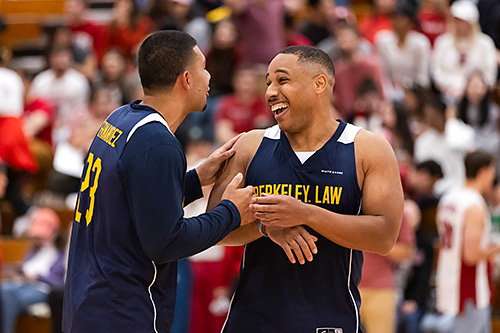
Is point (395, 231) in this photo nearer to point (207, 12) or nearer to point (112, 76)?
point (112, 76)

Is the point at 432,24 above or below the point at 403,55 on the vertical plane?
above

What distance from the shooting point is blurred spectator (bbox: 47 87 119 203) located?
9.63 meters

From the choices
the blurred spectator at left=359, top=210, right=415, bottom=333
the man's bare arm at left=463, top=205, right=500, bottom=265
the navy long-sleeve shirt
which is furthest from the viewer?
the blurred spectator at left=359, top=210, right=415, bottom=333

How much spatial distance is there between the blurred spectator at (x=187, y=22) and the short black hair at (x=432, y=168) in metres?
3.94

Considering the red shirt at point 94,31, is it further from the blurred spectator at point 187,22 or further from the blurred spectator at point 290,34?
the blurred spectator at point 290,34

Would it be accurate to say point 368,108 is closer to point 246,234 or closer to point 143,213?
point 246,234

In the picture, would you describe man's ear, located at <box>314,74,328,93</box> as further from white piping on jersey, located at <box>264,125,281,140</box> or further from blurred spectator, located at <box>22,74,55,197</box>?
blurred spectator, located at <box>22,74,55,197</box>

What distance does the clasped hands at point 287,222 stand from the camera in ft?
12.0

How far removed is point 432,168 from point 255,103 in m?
2.40

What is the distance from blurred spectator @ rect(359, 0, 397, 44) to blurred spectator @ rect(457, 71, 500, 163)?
7.57ft

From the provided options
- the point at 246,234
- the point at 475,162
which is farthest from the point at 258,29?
the point at 246,234


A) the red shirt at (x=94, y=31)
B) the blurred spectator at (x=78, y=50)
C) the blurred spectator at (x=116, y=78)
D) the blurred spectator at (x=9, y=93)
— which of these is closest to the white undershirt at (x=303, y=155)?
the blurred spectator at (x=9, y=93)

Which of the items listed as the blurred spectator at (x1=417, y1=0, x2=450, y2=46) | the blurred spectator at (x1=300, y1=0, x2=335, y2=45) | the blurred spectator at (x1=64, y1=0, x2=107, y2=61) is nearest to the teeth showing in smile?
the blurred spectator at (x1=300, y1=0, x2=335, y2=45)

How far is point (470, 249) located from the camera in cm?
674
